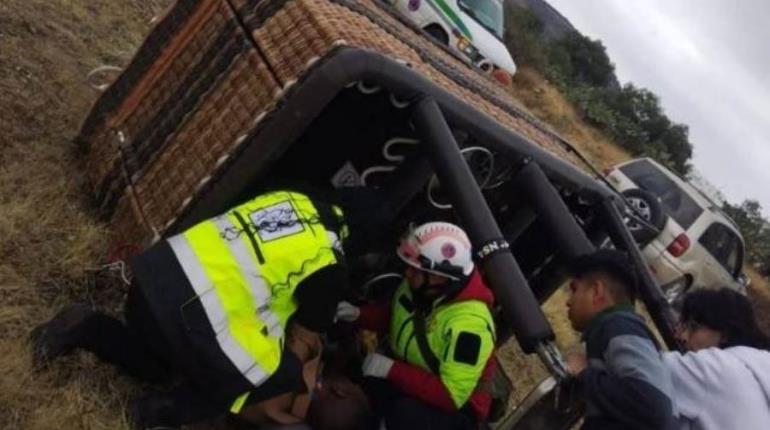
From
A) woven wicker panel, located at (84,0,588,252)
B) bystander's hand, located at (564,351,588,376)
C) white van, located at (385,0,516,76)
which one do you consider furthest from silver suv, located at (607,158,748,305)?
bystander's hand, located at (564,351,588,376)

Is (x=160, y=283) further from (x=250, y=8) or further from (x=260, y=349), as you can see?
(x=250, y=8)

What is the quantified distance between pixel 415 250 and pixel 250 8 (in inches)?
66.2

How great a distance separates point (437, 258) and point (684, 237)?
28.9 feet

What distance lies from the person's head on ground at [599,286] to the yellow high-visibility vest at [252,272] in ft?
3.46

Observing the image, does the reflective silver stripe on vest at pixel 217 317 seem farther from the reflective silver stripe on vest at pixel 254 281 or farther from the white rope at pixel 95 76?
the white rope at pixel 95 76

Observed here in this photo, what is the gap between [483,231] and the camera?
3322mm

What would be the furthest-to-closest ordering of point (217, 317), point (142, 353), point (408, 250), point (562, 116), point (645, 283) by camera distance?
point (562, 116), point (645, 283), point (408, 250), point (142, 353), point (217, 317)

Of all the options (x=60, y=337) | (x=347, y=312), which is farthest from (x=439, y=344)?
(x=60, y=337)

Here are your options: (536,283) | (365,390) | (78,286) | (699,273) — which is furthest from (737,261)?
(78,286)

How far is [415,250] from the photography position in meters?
3.74

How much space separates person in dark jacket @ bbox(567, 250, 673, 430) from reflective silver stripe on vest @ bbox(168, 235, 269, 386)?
119 centimetres

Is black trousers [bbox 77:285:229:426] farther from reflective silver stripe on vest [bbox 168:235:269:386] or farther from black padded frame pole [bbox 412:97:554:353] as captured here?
black padded frame pole [bbox 412:97:554:353]

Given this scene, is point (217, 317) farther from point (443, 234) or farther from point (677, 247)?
point (677, 247)

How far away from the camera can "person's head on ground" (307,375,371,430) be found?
3.69 metres
